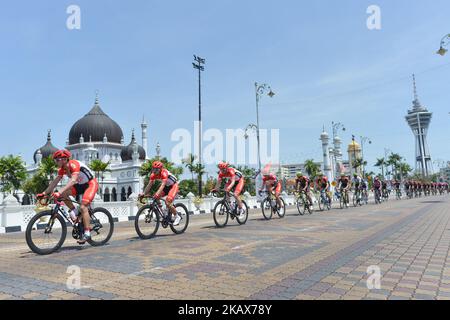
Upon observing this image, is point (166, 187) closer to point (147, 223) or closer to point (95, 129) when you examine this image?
point (147, 223)

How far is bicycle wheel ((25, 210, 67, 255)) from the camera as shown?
639 cm

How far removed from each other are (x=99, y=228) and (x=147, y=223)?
4.98 feet

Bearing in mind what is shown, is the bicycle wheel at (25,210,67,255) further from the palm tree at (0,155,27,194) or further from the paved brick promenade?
the palm tree at (0,155,27,194)

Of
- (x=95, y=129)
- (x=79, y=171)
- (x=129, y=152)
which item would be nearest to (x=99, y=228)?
(x=79, y=171)

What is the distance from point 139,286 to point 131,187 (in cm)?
8390

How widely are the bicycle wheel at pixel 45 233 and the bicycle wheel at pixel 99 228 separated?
696 mm

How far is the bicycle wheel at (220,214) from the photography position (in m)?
10.9

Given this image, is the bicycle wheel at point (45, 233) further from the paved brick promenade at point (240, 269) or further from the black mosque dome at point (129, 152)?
the black mosque dome at point (129, 152)

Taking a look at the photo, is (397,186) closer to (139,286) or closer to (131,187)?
(139,286)

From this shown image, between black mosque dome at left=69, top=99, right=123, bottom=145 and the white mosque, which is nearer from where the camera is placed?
the white mosque

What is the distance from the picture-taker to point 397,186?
1325 inches

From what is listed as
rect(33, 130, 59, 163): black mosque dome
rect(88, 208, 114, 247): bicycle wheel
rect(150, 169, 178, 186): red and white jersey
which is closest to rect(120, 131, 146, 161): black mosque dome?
rect(33, 130, 59, 163): black mosque dome

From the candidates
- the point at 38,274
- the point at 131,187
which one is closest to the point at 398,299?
the point at 38,274

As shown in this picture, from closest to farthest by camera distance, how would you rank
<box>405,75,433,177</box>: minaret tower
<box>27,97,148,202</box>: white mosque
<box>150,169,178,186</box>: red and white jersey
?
<box>150,169,178,186</box>: red and white jersey < <box>27,97,148,202</box>: white mosque < <box>405,75,433,177</box>: minaret tower
